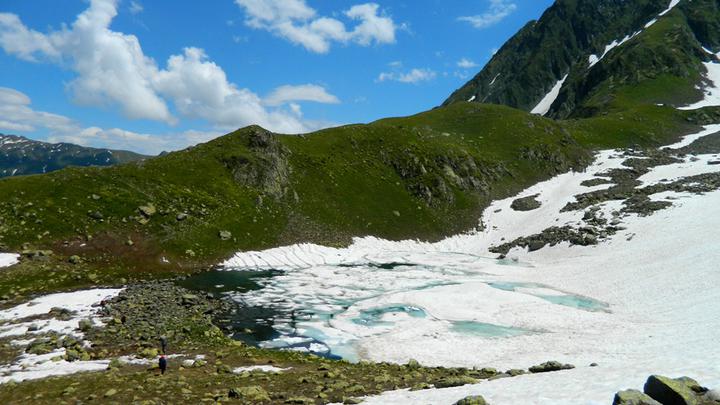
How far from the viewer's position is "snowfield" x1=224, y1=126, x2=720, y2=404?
2027 cm

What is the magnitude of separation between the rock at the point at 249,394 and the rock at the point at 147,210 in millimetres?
45958

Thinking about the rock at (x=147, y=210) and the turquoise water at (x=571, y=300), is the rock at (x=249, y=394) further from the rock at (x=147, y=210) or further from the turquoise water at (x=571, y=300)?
the rock at (x=147, y=210)

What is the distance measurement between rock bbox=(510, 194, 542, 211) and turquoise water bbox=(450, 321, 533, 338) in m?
57.0

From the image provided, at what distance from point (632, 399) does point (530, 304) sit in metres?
28.1

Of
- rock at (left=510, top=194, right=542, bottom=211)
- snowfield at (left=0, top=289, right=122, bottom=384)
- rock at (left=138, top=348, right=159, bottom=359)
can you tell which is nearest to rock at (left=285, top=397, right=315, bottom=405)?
rock at (left=138, top=348, right=159, bottom=359)

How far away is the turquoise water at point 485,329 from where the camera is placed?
3403 cm

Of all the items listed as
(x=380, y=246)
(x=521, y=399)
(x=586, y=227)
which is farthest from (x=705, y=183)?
(x=521, y=399)

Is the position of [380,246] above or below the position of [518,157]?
below

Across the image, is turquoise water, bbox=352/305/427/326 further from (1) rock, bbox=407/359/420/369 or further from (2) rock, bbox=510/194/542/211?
(2) rock, bbox=510/194/542/211

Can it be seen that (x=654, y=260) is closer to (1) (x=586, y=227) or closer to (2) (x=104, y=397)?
(1) (x=586, y=227)

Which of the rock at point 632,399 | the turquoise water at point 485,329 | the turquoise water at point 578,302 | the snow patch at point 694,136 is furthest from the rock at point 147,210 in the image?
the snow patch at point 694,136

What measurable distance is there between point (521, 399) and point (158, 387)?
1617 centimetres

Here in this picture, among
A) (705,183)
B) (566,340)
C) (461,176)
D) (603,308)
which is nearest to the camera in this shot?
(566,340)

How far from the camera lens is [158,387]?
20.9 m
